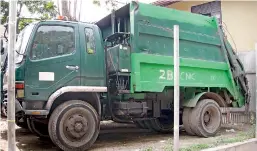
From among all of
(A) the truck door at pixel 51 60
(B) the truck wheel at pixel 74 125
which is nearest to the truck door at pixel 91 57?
(A) the truck door at pixel 51 60

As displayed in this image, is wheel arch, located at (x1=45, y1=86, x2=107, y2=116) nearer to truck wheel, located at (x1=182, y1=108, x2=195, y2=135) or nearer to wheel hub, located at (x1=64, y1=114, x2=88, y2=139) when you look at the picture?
wheel hub, located at (x1=64, y1=114, x2=88, y2=139)

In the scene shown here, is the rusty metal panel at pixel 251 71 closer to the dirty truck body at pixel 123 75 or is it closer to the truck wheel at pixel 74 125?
the dirty truck body at pixel 123 75

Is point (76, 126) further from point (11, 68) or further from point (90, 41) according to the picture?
point (11, 68)

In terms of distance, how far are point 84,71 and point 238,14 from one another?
6.99 metres

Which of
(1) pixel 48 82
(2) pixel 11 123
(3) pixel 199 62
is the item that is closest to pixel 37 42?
(1) pixel 48 82

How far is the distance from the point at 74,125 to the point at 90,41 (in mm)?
1460

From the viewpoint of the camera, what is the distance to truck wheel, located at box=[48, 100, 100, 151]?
4629mm

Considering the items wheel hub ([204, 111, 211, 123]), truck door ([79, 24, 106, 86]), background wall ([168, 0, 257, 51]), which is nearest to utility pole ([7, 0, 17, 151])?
truck door ([79, 24, 106, 86])

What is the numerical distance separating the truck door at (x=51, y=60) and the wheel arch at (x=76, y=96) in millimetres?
98

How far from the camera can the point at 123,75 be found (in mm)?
5398

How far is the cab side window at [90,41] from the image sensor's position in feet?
16.8

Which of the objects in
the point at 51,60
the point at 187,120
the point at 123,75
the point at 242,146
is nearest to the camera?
the point at 51,60

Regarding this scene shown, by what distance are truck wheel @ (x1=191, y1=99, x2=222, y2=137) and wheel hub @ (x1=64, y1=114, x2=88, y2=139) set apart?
252 cm

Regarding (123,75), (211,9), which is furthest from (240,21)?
(123,75)
